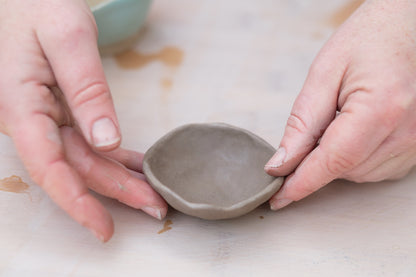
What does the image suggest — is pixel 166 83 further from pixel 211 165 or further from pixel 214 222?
pixel 214 222

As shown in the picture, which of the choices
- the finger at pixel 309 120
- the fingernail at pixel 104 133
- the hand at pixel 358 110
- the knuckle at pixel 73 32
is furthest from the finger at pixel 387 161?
the knuckle at pixel 73 32

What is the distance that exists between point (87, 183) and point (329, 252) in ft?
1.82

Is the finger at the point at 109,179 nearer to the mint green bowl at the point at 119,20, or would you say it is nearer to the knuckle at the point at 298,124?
the knuckle at the point at 298,124

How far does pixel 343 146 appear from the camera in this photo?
92cm

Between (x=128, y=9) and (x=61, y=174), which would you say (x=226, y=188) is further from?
(x=128, y=9)

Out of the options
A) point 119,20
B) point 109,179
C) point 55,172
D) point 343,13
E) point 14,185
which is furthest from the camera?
point 343,13

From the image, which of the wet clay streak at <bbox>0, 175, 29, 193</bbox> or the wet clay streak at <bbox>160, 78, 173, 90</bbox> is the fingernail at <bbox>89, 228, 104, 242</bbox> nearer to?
the wet clay streak at <bbox>0, 175, 29, 193</bbox>

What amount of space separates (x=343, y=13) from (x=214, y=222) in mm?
993

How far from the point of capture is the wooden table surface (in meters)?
0.93

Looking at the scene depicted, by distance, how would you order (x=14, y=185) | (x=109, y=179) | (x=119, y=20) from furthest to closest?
1. (x=119, y=20)
2. (x=14, y=185)
3. (x=109, y=179)

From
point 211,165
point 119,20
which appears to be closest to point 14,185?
point 211,165

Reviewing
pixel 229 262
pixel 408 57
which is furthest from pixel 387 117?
pixel 229 262

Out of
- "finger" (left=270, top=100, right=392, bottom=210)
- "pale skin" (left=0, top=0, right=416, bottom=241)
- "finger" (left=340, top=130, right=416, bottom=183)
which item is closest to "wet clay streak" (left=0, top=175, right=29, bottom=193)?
"pale skin" (left=0, top=0, right=416, bottom=241)

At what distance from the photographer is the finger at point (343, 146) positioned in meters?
0.91
